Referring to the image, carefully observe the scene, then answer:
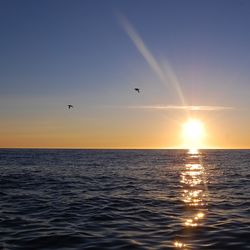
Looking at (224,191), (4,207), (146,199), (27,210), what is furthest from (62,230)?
(224,191)

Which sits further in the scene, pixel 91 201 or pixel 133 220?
pixel 91 201

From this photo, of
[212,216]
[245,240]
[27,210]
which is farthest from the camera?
[27,210]

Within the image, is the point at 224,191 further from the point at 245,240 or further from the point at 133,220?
the point at 245,240

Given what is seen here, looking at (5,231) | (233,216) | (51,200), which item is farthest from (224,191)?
(5,231)

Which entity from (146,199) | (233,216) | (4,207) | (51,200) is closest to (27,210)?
(4,207)

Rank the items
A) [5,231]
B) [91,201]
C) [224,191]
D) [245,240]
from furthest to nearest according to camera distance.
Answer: [224,191] → [91,201] → [5,231] → [245,240]

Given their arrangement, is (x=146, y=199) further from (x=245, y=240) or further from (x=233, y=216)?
(x=245, y=240)

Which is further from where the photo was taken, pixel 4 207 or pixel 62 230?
pixel 4 207

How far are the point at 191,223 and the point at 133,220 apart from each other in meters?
2.78

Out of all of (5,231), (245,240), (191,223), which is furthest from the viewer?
(191,223)

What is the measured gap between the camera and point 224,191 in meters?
32.9

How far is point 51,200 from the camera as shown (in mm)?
26750

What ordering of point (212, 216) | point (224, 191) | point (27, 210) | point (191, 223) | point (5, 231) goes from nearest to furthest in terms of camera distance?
1. point (5, 231)
2. point (191, 223)
3. point (212, 216)
4. point (27, 210)
5. point (224, 191)

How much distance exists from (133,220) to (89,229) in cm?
287
